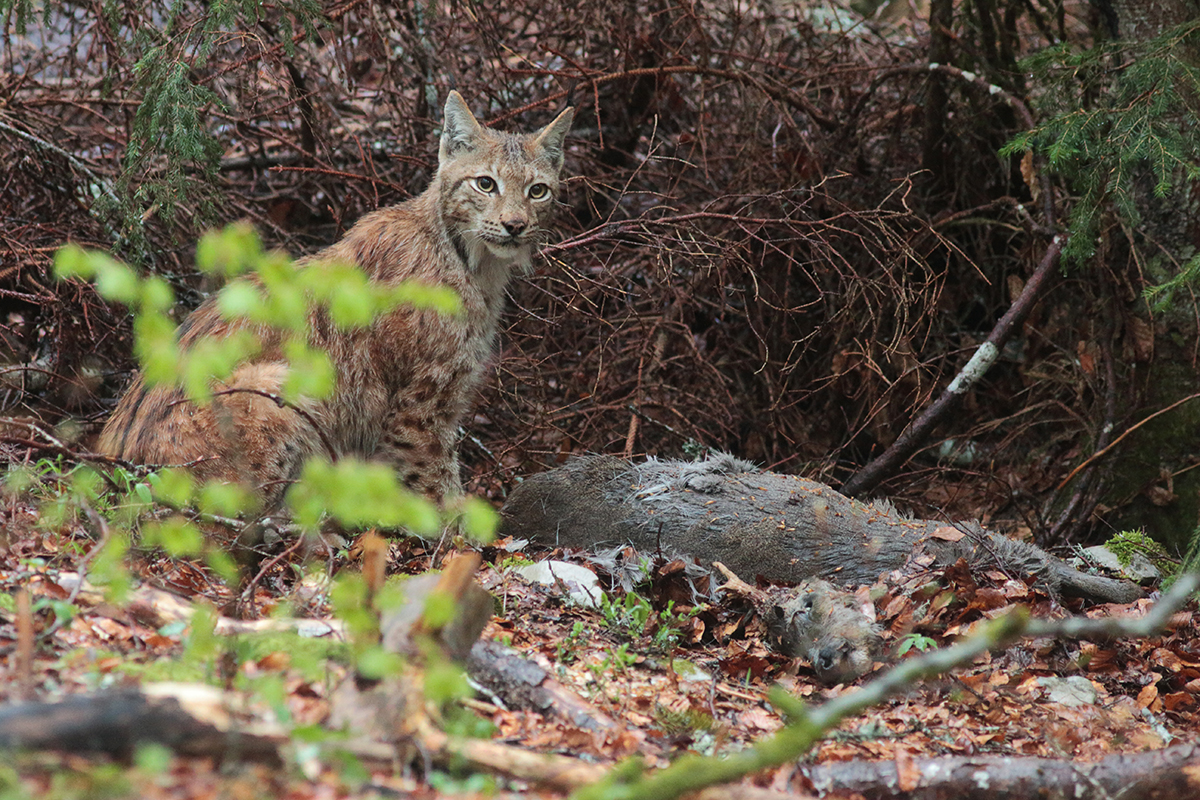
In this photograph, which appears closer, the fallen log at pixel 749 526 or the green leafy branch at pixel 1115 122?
the fallen log at pixel 749 526

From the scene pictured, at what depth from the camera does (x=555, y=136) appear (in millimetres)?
5914

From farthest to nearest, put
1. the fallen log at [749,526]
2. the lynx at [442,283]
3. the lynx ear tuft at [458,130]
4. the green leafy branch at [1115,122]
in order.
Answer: the lynx ear tuft at [458,130] → the lynx at [442,283] → the green leafy branch at [1115,122] → the fallen log at [749,526]

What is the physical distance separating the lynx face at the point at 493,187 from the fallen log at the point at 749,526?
1290mm

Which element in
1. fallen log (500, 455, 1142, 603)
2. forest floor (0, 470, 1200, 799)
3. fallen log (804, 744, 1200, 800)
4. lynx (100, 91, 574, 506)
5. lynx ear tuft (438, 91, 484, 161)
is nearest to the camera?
forest floor (0, 470, 1200, 799)

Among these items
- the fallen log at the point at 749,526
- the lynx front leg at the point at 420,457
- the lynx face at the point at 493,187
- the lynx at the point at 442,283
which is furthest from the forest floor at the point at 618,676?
the lynx face at the point at 493,187

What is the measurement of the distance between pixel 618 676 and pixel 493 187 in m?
2.98

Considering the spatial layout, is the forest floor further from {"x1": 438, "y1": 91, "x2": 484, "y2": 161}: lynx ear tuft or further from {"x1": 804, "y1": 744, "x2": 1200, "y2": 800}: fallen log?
{"x1": 438, "y1": 91, "x2": 484, "y2": 161}: lynx ear tuft

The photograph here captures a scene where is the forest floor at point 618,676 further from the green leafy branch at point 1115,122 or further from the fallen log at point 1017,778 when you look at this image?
the green leafy branch at point 1115,122

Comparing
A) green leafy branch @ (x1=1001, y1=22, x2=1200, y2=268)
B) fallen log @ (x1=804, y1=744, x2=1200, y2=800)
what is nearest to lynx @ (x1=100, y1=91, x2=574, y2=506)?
green leafy branch @ (x1=1001, y1=22, x2=1200, y2=268)

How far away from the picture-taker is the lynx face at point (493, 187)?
5.65m

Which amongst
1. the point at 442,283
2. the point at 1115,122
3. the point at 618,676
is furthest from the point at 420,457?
the point at 1115,122

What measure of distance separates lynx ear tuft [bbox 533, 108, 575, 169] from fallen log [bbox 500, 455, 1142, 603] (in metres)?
1.80

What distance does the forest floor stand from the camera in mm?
2283

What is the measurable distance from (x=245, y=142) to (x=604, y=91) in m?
2.58
